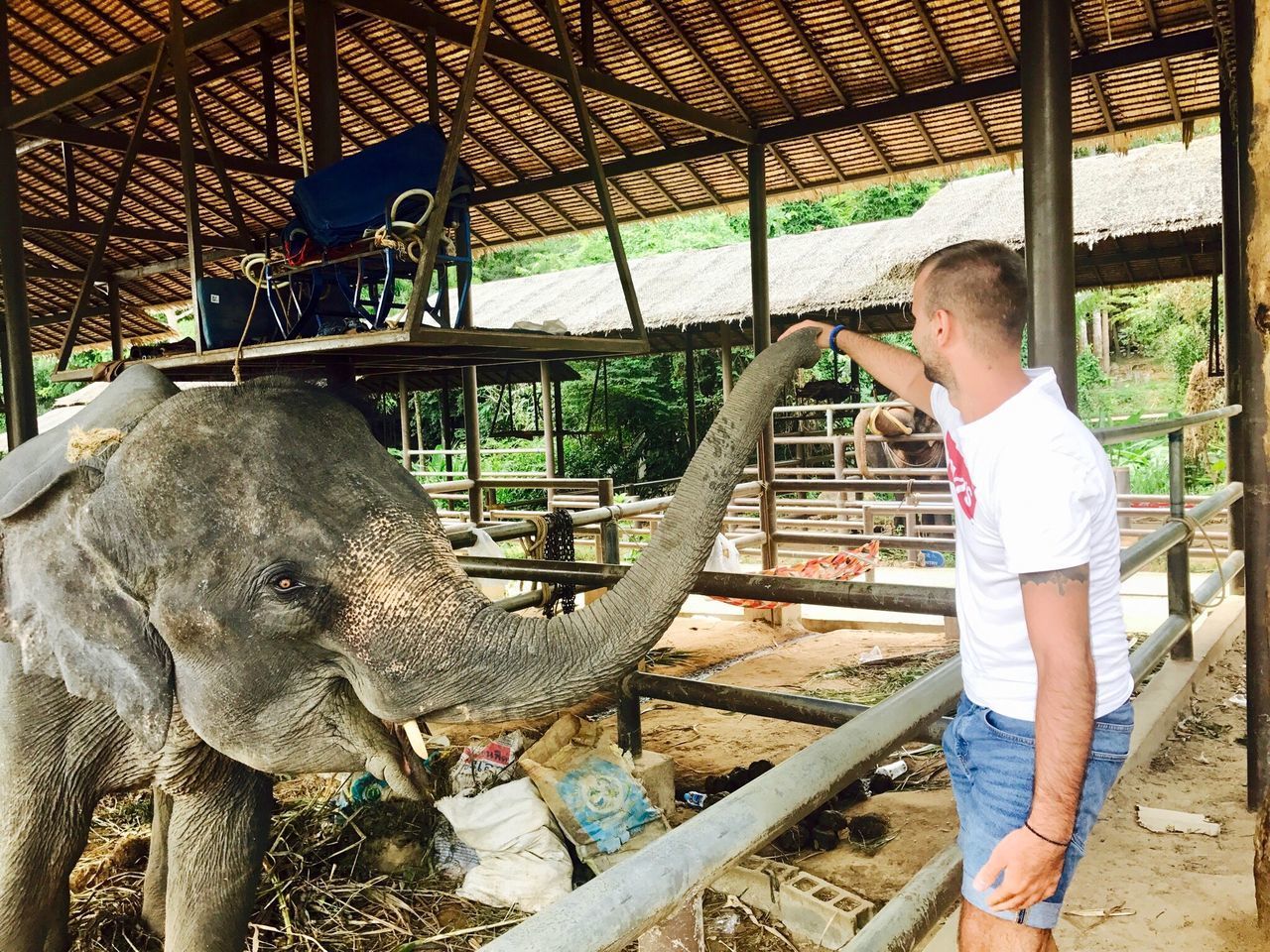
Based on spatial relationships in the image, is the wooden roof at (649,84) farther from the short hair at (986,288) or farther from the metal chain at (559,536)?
the short hair at (986,288)

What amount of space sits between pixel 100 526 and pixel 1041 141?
129 inches

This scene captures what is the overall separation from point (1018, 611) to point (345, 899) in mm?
2500

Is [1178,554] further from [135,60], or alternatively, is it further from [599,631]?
[135,60]

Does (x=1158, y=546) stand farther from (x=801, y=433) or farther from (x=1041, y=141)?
(x=801, y=433)

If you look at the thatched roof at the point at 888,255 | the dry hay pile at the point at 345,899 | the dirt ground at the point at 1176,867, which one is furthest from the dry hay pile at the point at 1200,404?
the dry hay pile at the point at 345,899

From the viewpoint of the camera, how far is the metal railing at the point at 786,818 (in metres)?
0.89

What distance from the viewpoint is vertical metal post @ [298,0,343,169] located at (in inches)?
166

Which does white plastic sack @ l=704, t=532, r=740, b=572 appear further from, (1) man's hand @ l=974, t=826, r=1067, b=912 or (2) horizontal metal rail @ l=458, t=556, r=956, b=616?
(1) man's hand @ l=974, t=826, r=1067, b=912

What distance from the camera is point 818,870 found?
3.23 metres

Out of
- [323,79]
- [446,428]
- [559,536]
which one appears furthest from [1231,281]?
[446,428]

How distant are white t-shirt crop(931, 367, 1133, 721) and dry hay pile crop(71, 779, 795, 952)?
1564 mm

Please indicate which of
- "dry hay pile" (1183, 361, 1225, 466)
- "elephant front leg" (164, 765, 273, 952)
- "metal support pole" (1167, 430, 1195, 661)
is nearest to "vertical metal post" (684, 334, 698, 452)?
"dry hay pile" (1183, 361, 1225, 466)

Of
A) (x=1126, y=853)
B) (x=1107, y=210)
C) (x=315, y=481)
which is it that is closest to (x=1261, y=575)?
(x=1126, y=853)

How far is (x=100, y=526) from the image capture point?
204 cm
